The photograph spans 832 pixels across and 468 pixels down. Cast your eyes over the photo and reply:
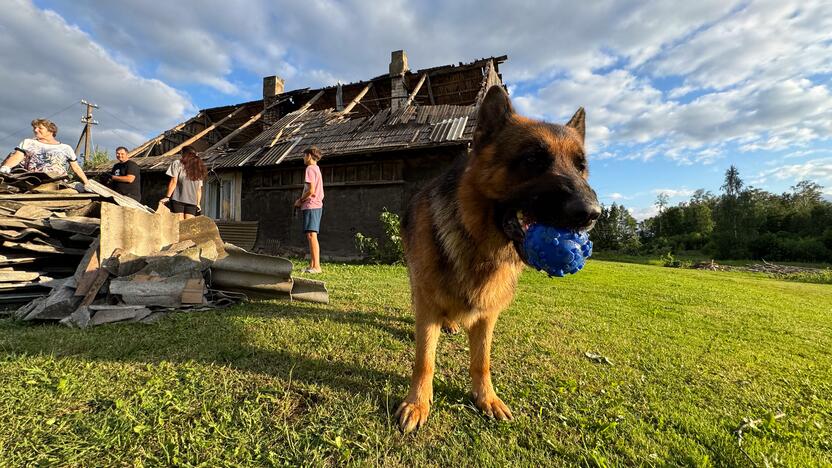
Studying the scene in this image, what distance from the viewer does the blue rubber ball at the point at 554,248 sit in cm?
162

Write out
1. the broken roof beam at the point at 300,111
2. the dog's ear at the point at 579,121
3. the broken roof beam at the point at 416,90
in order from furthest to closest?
1. the broken roof beam at the point at 300,111
2. the broken roof beam at the point at 416,90
3. the dog's ear at the point at 579,121

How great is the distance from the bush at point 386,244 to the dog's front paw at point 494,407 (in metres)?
7.18

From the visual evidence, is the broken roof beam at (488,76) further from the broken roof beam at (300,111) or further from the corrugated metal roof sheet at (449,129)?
the broken roof beam at (300,111)

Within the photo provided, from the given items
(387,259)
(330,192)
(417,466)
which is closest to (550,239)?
(417,466)

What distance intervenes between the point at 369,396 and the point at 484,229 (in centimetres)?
125

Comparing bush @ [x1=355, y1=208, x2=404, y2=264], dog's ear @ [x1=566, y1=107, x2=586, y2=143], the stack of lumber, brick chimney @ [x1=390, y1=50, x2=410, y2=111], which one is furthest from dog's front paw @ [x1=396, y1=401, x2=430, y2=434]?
brick chimney @ [x1=390, y1=50, x2=410, y2=111]

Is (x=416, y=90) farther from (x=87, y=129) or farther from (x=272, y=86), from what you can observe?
(x=87, y=129)

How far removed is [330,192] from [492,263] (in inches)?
374

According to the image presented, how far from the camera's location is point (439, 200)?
2355 millimetres

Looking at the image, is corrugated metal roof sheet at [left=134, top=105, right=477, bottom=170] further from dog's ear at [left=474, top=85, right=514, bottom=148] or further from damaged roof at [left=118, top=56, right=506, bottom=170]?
dog's ear at [left=474, top=85, right=514, bottom=148]

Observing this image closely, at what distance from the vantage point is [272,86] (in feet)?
52.4

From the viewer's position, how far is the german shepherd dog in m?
1.89

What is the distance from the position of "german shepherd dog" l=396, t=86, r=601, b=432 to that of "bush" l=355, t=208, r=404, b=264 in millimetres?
6974

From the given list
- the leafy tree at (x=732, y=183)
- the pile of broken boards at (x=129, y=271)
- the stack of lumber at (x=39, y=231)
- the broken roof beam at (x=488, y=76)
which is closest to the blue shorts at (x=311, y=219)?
the pile of broken boards at (x=129, y=271)
